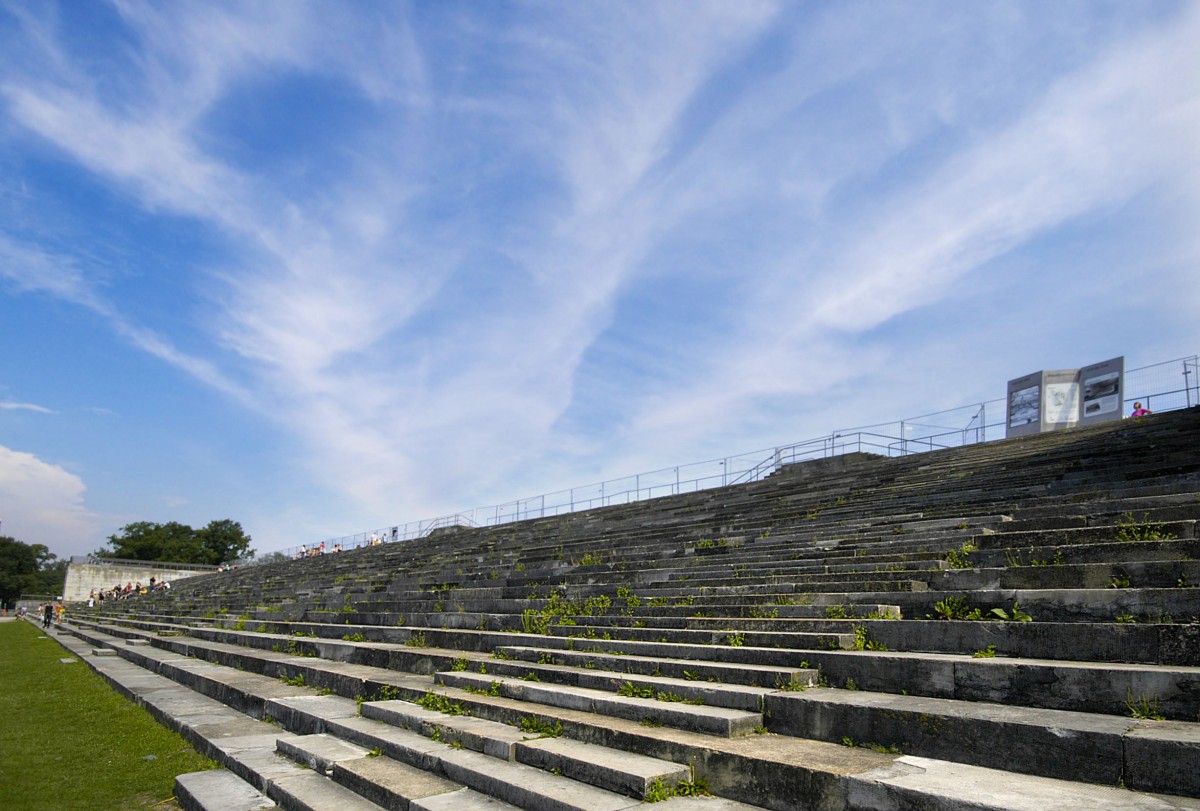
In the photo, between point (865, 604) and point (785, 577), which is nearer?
point (865, 604)

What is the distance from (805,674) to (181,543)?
283 feet

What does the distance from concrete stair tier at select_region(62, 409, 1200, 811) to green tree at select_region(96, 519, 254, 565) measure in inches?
2889

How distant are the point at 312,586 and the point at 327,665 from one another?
13819 mm

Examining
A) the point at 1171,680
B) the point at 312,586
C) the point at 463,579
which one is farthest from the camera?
the point at 312,586

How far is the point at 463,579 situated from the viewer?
641 inches

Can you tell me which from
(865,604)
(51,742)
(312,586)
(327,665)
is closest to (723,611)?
(865,604)

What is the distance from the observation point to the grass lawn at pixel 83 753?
5957 mm

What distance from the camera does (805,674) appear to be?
531 centimetres

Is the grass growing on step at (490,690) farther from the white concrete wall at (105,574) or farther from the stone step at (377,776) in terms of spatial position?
the white concrete wall at (105,574)

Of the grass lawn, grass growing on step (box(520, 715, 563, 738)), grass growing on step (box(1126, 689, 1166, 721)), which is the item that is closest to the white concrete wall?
the grass lawn

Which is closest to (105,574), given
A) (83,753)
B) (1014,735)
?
(83,753)

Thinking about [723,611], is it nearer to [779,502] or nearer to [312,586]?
[779,502]

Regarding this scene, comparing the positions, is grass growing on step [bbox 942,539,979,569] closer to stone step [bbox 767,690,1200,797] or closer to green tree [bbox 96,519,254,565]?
stone step [bbox 767,690,1200,797]

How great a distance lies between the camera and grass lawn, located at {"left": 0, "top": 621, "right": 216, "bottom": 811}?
19.5 feet
